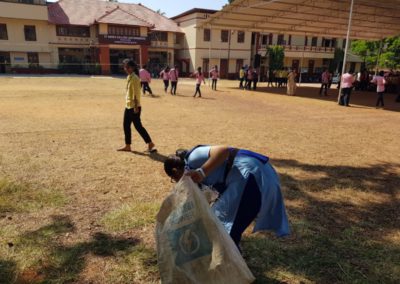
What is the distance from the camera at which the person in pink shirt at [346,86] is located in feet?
46.2

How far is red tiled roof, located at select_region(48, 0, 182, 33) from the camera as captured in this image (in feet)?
116

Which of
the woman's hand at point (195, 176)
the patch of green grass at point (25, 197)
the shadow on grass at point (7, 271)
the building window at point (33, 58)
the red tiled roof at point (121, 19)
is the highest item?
the red tiled roof at point (121, 19)

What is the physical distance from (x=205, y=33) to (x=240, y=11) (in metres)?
20.2

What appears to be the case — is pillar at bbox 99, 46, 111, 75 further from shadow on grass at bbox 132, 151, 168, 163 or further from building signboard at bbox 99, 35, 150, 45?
shadow on grass at bbox 132, 151, 168, 163

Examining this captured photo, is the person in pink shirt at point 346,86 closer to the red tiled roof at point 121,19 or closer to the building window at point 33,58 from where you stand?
the red tiled roof at point 121,19

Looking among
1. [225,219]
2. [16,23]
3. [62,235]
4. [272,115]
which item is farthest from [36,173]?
[16,23]

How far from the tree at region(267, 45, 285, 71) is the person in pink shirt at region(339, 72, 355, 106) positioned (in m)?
25.8

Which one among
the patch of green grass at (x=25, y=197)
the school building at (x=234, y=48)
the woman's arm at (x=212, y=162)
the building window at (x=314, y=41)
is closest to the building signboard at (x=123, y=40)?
the school building at (x=234, y=48)

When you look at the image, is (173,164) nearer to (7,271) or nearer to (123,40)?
Result: (7,271)

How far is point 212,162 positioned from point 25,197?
315 cm

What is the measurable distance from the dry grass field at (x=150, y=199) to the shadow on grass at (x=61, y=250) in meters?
0.01

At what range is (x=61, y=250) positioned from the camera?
3.21 m

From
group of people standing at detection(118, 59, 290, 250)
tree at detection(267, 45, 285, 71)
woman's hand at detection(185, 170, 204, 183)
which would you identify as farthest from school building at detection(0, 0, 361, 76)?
woman's hand at detection(185, 170, 204, 183)

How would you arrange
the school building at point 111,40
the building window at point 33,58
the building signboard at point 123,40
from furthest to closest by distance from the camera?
the building signboard at point 123,40 → the building window at point 33,58 → the school building at point 111,40
